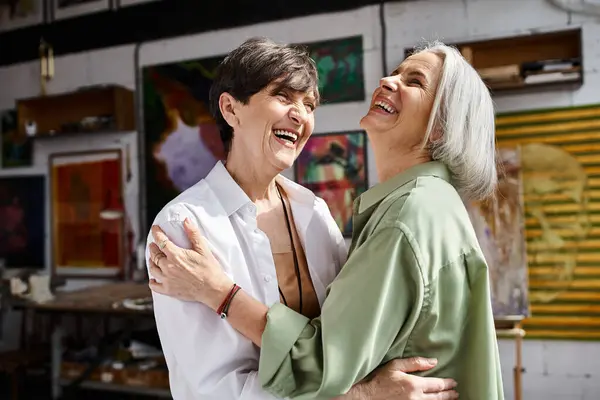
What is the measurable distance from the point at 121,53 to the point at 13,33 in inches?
58.8

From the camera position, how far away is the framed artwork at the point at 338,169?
13.5ft

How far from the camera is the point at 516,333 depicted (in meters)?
3.28

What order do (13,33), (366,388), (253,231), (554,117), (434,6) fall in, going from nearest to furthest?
1. (366,388)
2. (253,231)
3. (554,117)
4. (434,6)
5. (13,33)

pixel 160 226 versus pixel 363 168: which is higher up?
pixel 363 168

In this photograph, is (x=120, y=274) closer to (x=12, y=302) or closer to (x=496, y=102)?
(x=12, y=302)

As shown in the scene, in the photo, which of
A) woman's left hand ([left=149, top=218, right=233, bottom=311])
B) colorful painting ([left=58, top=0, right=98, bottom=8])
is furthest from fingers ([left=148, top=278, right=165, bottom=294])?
colorful painting ([left=58, top=0, right=98, bottom=8])

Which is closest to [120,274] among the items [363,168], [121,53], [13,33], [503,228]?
[121,53]

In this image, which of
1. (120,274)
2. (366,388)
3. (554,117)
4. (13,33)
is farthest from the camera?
(13,33)

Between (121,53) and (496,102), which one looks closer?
(496,102)

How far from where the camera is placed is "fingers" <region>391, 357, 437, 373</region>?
3.82 feet

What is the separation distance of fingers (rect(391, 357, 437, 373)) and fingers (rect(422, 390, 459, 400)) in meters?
0.06

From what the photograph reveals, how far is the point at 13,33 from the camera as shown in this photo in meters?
5.55

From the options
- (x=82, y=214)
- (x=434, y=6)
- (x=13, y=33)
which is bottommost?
(x=82, y=214)

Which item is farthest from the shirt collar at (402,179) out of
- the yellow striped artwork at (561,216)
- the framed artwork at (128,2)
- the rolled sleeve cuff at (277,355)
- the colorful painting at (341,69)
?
the framed artwork at (128,2)
